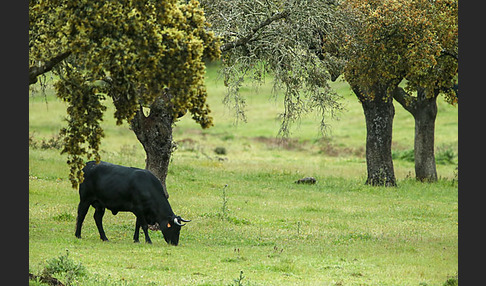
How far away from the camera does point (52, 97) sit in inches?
3366

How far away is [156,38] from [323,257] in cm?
780

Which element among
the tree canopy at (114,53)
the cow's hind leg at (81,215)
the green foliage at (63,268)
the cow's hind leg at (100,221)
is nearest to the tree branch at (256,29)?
the cow's hind leg at (100,221)

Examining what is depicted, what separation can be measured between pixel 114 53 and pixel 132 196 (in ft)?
22.2

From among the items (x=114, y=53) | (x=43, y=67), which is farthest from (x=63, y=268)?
(x=114, y=53)

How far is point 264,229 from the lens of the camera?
891 inches

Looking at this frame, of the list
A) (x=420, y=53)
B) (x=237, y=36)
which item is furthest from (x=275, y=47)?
(x=420, y=53)

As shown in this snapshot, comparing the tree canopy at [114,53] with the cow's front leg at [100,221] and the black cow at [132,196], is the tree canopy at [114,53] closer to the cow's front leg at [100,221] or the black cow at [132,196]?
the black cow at [132,196]

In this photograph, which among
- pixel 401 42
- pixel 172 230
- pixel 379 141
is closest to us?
pixel 172 230

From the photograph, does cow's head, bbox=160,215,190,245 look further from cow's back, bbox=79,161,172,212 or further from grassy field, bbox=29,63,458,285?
cow's back, bbox=79,161,172,212

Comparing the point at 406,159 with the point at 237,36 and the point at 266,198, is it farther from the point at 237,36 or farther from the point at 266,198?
the point at 237,36

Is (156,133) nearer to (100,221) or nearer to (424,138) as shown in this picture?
(100,221)

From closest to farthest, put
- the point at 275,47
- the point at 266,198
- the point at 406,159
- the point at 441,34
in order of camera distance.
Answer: the point at 275,47 < the point at 441,34 < the point at 266,198 < the point at 406,159

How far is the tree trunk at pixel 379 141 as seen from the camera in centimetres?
3497

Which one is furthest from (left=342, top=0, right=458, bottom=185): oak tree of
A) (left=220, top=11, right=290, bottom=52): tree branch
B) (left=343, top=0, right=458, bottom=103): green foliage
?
(left=220, top=11, right=290, bottom=52): tree branch
